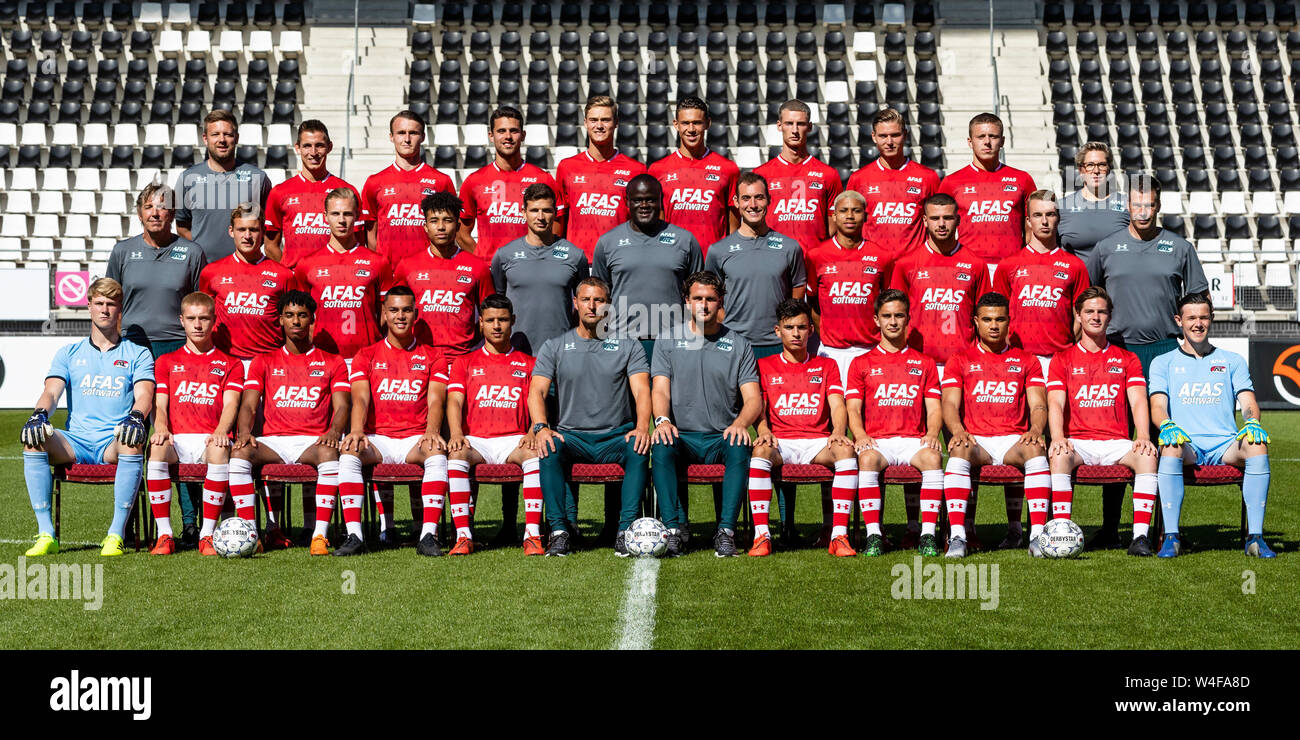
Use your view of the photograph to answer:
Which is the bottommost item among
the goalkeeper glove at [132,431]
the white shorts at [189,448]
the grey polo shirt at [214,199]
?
the white shorts at [189,448]

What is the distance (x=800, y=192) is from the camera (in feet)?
29.8

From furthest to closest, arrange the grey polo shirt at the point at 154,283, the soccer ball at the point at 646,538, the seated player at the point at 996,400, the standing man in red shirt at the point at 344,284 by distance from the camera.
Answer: the grey polo shirt at the point at 154,283, the standing man in red shirt at the point at 344,284, the seated player at the point at 996,400, the soccer ball at the point at 646,538

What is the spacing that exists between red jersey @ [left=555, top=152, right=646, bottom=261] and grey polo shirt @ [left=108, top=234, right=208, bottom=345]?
244cm

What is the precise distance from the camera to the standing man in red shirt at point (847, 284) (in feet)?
28.3

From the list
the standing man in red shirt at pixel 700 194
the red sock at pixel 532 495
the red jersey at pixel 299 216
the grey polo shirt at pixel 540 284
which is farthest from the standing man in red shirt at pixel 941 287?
the red jersey at pixel 299 216

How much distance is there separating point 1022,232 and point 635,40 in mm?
18238

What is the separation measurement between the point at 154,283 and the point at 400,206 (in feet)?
5.35

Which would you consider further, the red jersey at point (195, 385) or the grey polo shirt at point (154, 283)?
the grey polo shirt at point (154, 283)

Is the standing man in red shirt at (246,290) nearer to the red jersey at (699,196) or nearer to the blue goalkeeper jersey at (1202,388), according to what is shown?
the red jersey at (699,196)

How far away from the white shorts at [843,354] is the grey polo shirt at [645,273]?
3.14ft

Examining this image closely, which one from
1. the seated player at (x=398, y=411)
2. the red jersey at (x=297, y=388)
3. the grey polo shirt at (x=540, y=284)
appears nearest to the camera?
the seated player at (x=398, y=411)

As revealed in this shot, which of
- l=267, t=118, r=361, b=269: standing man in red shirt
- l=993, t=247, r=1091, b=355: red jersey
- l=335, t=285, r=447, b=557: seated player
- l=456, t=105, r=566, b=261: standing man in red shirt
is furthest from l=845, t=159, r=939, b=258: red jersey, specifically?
l=267, t=118, r=361, b=269: standing man in red shirt

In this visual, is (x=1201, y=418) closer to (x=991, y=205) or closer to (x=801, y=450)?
(x=991, y=205)
